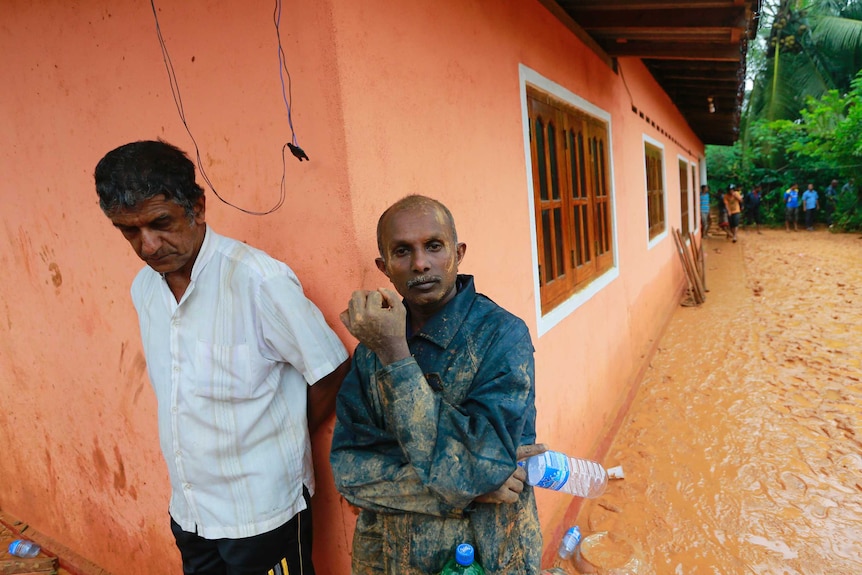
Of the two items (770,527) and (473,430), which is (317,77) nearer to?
(473,430)

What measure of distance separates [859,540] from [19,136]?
485 centimetres

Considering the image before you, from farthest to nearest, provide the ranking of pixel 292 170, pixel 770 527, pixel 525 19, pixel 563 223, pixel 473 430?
pixel 563 223
pixel 770 527
pixel 525 19
pixel 292 170
pixel 473 430

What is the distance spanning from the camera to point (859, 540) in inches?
113

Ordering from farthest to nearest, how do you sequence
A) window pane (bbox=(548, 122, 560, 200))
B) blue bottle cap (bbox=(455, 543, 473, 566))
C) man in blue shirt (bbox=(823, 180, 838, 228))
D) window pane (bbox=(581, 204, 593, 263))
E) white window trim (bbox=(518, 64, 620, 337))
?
man in blue shirt (bbox=(823, 180, 838, 228))
window pane (bbox=(581, 204, 593, 263))
window pane (bbox=(548, 122, 560, 200))
white window trim (bbox=(518, 64, 620, 337))
blue bottle cap (bbox=(455, 543, 473, 566))

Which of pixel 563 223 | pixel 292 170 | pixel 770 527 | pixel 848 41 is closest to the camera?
pixel 292 170

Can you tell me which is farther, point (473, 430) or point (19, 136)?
point (19, 136)

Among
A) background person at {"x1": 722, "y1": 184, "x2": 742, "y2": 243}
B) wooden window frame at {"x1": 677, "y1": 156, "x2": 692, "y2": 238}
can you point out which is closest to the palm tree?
background person at {"x1": 722, "y1": 184, "x2": 742, "y2": 243}

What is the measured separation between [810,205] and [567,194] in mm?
18725

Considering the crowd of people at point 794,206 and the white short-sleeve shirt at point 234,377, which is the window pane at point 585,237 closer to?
the white short-sleeve shirt at point 234,377

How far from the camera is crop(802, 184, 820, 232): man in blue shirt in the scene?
1762 centimetres

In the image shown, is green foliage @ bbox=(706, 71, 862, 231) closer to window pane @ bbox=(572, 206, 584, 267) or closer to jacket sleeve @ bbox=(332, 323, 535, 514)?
window pane @ bbox=(572, 206, 584, 267)

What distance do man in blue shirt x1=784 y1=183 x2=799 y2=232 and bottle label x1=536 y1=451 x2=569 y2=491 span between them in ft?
68.3

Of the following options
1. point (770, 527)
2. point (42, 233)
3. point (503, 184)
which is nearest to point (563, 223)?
point (503, 184)

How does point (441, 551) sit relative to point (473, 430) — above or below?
below
